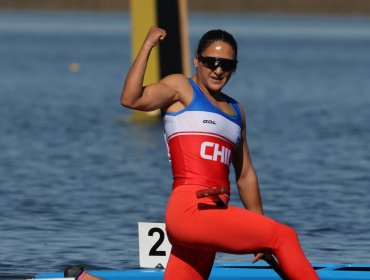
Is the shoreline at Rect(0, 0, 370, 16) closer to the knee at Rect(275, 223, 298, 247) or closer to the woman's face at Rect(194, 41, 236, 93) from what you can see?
the woman's face at Rect(194, 41, 236, 93)

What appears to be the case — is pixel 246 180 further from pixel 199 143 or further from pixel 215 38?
→ pixel 215 38

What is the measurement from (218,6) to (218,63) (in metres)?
177

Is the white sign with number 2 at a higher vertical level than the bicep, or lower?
lower

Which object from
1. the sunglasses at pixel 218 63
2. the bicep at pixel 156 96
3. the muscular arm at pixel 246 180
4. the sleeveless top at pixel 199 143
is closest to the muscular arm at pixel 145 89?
the bicep at pixel 156 96

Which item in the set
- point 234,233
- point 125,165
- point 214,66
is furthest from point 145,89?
point 125,165

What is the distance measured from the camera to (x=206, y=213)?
854cm

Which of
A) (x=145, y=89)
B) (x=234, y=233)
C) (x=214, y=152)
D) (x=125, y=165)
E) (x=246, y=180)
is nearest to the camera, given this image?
(x=234, y=233)

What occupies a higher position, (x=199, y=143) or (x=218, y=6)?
(x=199, y=143)

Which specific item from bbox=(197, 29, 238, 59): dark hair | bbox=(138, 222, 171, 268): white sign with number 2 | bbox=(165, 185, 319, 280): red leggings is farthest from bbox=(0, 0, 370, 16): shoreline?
bbox=(165, 185, 319, 280): red leggings

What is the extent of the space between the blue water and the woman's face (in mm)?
4373

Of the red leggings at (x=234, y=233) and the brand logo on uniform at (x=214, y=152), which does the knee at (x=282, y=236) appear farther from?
the brand logo on uniform at (x=214, y=152)

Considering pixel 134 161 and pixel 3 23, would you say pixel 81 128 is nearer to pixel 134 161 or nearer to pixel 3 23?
pixel 134 161

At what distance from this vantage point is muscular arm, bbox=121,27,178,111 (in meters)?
8.59

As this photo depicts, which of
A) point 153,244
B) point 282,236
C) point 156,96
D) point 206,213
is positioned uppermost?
point 156,96
